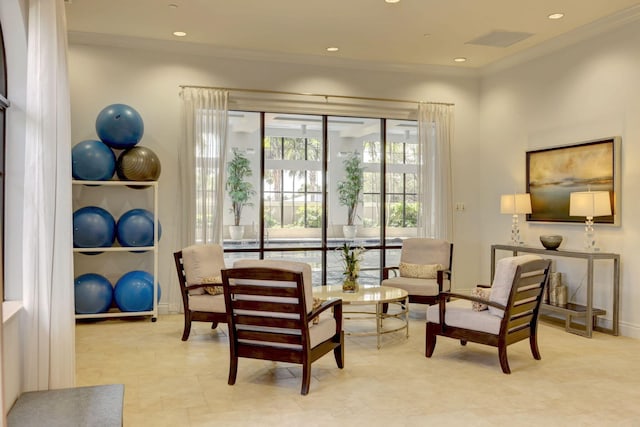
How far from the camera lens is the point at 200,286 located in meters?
5.35

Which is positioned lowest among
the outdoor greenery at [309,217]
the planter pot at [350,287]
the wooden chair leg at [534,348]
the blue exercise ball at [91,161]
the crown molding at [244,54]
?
the wooden chair leg at [534,348]

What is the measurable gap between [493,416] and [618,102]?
4.08 m

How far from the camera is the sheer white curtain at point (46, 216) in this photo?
3.08m

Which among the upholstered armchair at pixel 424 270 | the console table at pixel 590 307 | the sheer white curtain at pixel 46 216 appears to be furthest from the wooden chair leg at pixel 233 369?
the console table at pixel 590 307

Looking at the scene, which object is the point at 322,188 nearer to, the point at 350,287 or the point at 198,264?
the point at 350,287

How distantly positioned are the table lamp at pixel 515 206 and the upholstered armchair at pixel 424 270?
0.90 m

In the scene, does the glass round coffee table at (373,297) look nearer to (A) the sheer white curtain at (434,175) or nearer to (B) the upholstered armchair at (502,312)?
(B) the upholstered armchair at (502,312)

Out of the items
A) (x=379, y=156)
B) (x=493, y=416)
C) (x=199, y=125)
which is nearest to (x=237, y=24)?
(x=199, y=125)

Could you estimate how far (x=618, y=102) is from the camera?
5.93 metres

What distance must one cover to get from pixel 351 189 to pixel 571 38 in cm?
340

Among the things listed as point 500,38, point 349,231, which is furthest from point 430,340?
point 500,38

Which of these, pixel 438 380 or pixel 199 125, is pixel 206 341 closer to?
pixel 438 380

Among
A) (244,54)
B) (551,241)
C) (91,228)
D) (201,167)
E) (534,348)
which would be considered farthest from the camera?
(244,54)

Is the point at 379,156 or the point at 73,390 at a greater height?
the point at 379,156
